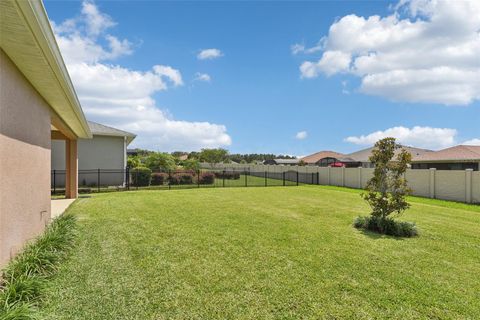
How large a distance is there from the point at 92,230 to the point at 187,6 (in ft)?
26.2

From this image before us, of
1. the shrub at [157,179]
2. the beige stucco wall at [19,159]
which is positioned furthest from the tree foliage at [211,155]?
the beige stucco wall at [19,159]

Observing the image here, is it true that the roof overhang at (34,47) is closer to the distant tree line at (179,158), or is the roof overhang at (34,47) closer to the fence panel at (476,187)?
the fence panel at (476,187)

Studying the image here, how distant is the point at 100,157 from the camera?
19.3 metres

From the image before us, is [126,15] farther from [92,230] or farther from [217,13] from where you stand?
[92,230]

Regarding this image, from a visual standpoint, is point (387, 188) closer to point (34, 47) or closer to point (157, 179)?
point (34, 47)

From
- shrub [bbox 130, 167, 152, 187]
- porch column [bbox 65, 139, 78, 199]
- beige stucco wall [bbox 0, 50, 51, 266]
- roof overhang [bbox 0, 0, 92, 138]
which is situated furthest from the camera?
shrub [bbox 130, 167, 152, 187]

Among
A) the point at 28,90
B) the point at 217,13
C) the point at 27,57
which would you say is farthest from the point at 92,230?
the point at 217,13

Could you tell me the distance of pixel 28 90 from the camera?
4961 mm

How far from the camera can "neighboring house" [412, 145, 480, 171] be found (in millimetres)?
19875

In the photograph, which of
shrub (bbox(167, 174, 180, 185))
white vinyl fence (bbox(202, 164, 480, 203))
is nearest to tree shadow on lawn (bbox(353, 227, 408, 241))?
white vinyl fence (bbox(202, 164, 480, 203))

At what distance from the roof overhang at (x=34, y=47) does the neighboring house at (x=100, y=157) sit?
13.8 metres

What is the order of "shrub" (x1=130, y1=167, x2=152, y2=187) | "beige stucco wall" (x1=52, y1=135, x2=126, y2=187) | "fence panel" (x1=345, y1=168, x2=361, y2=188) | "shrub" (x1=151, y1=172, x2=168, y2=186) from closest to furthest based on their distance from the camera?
"beige stucco wall" (x1=52, y1=135, x2=126, y2=187) → "shrub" (x1=130, y1=167, x2=152, y2=187) → "fence panel" (x1=345, y1=168, x2=361, y2=188) → "shrub" (x1=151, y1=172, x2=168, y2=186)

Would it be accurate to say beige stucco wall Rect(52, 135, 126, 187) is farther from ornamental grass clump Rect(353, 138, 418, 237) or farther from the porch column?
ornamental grass clump Rect(353, 138, 418, 237)

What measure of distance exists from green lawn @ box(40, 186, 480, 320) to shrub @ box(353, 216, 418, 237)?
0.27m
